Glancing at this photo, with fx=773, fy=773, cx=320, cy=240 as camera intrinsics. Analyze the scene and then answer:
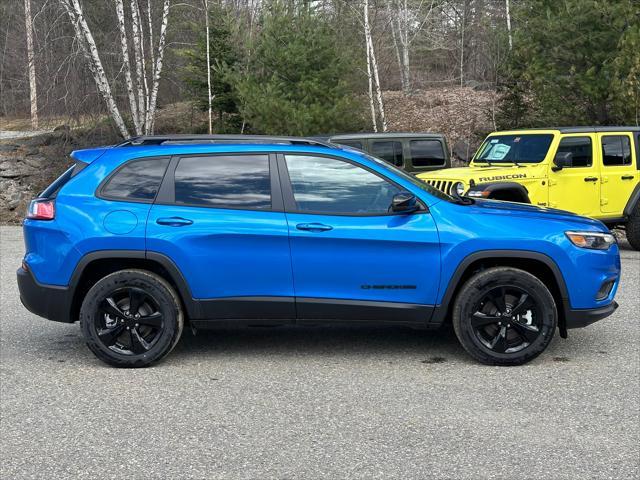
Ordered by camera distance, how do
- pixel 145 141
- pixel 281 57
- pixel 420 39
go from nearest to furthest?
pixel 145 141, pixel 281 57, pixel 420 39

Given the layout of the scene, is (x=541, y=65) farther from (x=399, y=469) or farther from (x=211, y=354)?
(x=399, y=469)

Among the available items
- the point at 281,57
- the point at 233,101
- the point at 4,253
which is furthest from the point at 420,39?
the point at 4,253

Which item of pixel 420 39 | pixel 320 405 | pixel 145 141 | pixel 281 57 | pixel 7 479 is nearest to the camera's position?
pixel 7 479

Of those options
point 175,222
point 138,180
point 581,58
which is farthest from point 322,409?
point 581,58

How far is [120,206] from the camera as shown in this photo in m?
5.85

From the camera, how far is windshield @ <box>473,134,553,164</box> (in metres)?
11.1

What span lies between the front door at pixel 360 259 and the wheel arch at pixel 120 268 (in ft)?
2.83

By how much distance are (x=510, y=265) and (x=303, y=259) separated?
5.29 feet

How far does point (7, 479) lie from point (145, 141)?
3051mm

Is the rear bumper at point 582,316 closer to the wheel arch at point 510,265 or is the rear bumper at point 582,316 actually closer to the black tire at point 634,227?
the wheel arch at point 510,265

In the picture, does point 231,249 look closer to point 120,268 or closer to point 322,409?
point 120,268

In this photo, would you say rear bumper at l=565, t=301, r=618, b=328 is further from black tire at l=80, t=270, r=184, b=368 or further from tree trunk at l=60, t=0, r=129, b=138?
tree trunk at l=60, t=0, r=129, b=138

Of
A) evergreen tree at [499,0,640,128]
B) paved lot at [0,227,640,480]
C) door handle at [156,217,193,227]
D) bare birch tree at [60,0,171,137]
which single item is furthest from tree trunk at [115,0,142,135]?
door handle at [156,217,193,227]

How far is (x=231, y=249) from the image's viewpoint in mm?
5746
